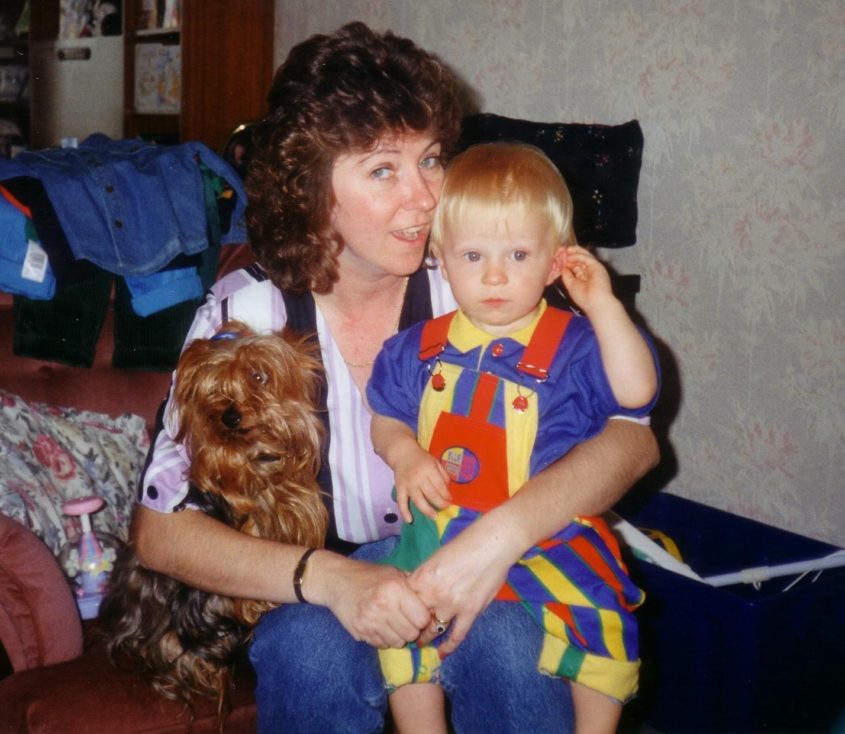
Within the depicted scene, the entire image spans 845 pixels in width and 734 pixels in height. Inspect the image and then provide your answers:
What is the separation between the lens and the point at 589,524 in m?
1.29

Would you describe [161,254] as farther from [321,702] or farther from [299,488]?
[321,702]

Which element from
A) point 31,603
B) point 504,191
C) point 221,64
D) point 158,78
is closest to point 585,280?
point 504,191

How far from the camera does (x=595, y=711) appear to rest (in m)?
1.21

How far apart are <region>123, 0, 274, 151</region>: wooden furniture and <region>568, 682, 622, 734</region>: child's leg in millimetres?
3335

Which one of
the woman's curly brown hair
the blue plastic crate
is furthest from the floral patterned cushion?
the blue plastic crate

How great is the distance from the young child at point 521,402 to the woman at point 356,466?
0.04 metres

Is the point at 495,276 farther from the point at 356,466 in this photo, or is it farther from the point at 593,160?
the point at 593,160

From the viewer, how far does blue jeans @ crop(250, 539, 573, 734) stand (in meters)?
1.21

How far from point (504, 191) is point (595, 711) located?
2.47ft

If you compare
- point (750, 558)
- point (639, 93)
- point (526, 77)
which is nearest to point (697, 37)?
point (639, 93)

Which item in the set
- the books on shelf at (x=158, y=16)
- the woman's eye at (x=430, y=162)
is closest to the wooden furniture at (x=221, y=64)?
the books on shelf at (x=158, y=16)

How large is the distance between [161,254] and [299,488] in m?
0.84

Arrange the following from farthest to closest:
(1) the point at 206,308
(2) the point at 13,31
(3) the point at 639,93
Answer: (2) the point at 13,31, (3) the point at 639,93, (1) the point at 206,308

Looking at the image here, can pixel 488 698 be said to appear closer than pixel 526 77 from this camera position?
Yes
